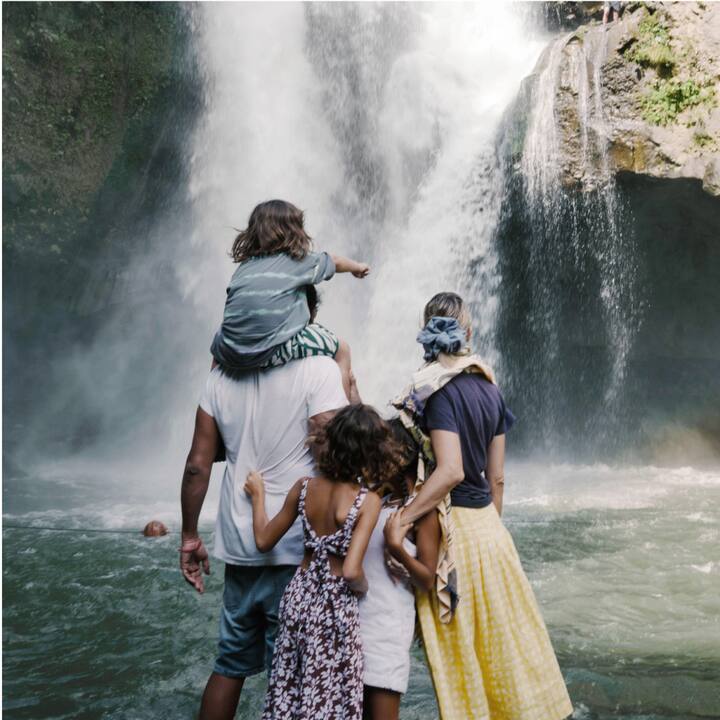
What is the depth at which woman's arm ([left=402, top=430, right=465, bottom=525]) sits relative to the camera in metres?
2.34

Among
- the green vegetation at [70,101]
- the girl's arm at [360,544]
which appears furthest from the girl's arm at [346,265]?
the green vegetation at [70,101]

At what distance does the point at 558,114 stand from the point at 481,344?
3611mm

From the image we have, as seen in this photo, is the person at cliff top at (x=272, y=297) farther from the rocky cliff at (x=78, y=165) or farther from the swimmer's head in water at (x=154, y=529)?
the rocky cliff at (x=78, y=165)

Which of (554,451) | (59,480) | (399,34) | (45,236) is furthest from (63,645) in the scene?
(399,34)

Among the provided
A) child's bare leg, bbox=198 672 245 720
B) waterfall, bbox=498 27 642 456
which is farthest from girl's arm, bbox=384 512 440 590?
waterfall, bbox=498 27 642 456

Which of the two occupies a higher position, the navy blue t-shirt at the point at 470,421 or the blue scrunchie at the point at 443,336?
the blue scrunchie at the point at 443,336

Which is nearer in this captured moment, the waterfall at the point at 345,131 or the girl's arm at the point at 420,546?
the girl's arm at the point at 420,546

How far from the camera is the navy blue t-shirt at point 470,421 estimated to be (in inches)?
97.1

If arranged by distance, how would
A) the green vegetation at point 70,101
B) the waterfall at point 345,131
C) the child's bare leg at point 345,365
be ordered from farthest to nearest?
the green vegetation at point 70,101 < the waterfall at point 345,131 < the child's bare leg at point 345,365

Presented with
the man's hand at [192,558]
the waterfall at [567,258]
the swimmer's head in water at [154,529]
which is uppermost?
the waterfall at [567,258]

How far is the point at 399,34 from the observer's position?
13.8 m

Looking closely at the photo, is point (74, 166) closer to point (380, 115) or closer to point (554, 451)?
point (380, 115)

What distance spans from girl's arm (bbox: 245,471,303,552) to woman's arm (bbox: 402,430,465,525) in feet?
1.12

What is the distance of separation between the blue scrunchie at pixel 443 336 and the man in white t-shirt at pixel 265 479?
33 cm
